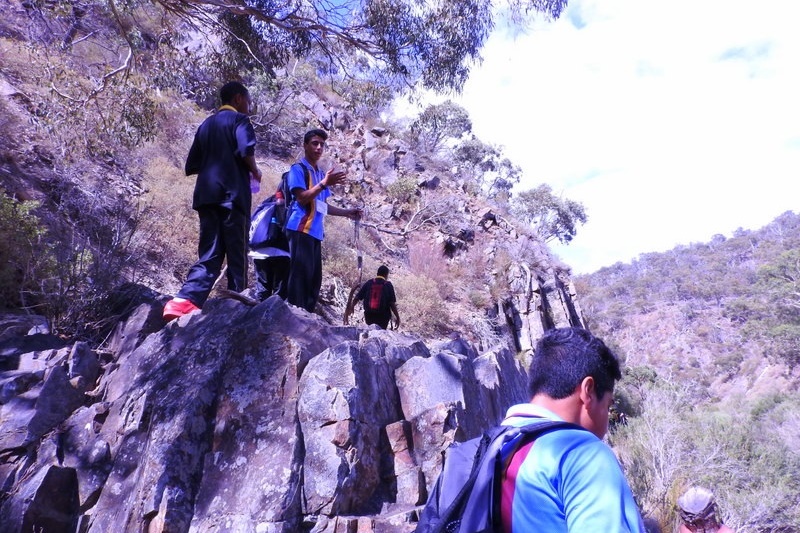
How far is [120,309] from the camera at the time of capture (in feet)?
17.0

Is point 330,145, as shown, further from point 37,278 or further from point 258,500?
point 258,500

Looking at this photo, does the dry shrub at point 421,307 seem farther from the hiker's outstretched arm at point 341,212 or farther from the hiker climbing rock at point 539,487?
the hiker climbing rock at point 539,487

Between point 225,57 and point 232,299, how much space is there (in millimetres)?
5311

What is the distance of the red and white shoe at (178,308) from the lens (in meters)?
4.10

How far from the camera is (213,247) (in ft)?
13.7

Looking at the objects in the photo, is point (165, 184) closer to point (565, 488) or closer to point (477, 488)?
point (477, 488)

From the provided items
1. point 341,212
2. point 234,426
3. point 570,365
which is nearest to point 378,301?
point 341,212

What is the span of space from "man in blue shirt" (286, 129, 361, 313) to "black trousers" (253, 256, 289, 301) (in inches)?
4.3

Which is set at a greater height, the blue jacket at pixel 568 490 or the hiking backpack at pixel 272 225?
the hiking backpack at pixel 272 225

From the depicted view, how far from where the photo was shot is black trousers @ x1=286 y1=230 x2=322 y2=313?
4617 mm

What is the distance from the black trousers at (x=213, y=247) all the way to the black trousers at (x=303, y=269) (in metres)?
0.43

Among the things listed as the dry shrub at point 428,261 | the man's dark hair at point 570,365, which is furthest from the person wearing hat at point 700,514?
the dry shrub at point 428,261

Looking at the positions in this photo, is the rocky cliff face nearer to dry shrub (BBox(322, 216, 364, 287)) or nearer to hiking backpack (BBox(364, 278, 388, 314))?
hiking backpack (BBox(364, 278, 388, 314))

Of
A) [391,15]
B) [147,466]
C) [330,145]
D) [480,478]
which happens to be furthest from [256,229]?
[330,145]
